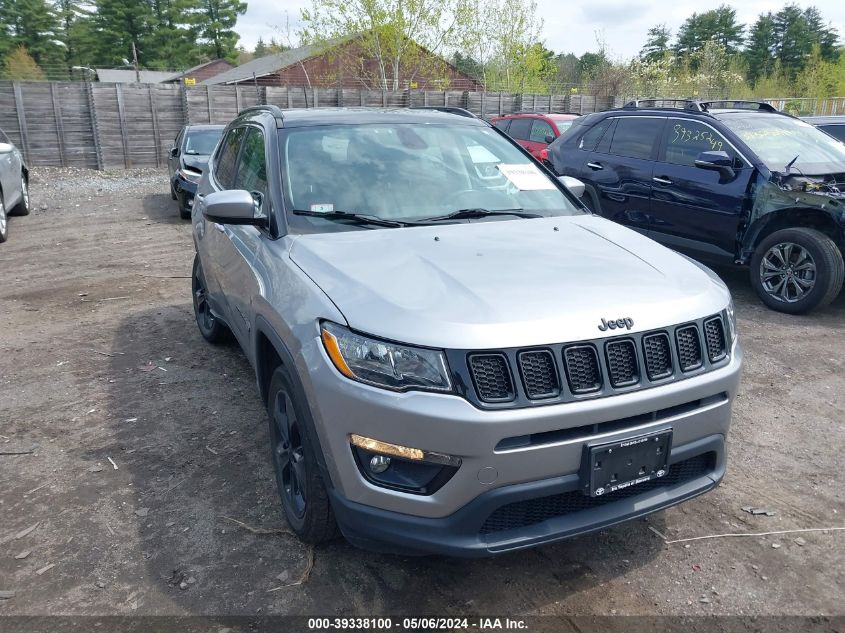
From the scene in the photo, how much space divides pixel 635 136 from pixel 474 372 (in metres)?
6.18

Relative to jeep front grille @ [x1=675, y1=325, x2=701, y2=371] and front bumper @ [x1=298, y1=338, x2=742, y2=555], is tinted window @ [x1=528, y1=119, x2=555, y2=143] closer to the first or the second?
jeep front grille @ [x1=675, y1=325, x2=701, y2=371]

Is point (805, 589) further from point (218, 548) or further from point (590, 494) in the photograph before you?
point (218, 548)

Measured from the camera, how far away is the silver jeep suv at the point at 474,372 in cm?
226

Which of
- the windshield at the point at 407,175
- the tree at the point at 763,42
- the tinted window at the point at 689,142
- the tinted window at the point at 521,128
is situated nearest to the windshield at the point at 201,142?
the tinted window at the point at 521,128

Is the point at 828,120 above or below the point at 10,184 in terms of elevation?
above

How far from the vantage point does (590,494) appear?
2.33 m

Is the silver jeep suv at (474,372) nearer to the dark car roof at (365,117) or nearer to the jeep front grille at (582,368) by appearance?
the jeep front grille at (582,368)

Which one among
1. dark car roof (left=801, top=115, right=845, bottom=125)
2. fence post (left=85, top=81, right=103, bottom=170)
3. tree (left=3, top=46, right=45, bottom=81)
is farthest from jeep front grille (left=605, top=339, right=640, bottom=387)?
tree (left=3, top=46, right=45, bottom=81)

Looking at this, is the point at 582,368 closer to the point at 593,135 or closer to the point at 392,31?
the point at 593,135

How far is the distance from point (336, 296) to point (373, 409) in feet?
1.64

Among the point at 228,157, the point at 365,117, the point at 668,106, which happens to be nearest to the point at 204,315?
the point at 228,157

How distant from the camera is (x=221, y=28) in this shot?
6769 cm

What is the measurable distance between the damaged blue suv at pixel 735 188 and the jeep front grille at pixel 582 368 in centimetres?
465

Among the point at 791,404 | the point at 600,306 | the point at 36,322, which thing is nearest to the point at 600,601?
the point at 600,306
